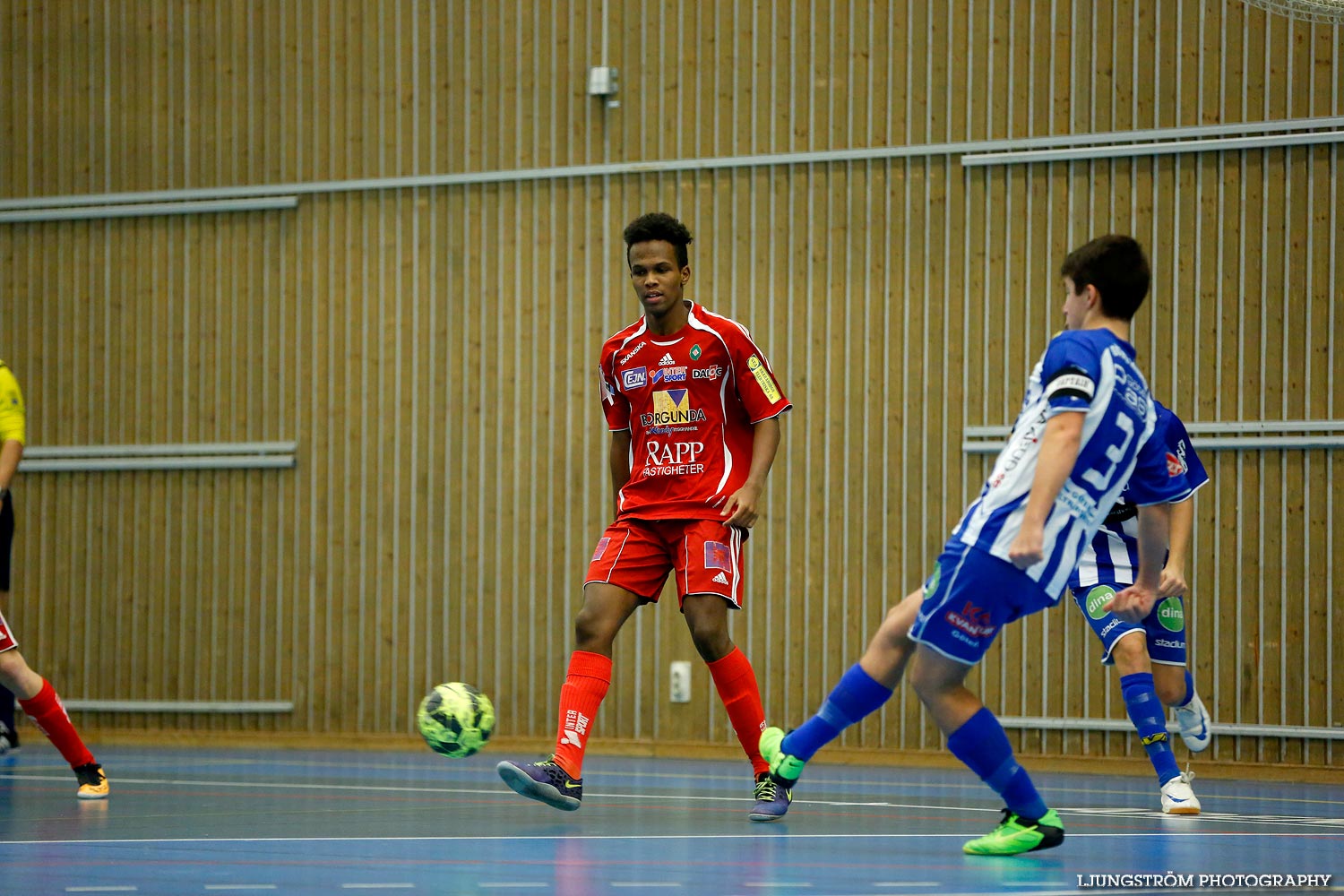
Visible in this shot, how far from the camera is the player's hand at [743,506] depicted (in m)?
6.38

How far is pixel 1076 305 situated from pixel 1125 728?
222 inches

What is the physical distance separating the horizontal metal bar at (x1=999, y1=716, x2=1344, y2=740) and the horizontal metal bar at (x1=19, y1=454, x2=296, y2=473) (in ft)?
17.5

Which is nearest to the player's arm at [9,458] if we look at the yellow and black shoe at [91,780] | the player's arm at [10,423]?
the player's arm at [10,423]

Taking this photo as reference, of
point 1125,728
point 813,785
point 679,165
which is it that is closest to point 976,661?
point 813,785

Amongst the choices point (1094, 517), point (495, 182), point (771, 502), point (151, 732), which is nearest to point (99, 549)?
point (151, 732)

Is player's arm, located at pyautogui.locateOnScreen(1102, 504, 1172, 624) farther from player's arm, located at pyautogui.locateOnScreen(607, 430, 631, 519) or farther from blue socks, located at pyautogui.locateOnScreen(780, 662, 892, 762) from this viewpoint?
player's arm, located at pyautogui.locateOnScreen(607, 430, 631, 519)

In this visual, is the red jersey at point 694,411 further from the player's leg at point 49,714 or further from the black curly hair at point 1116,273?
the player's leg at point 49,714

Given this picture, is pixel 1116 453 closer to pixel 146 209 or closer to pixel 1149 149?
pixel 1149 149

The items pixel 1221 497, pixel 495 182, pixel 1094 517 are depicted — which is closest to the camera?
pixel 1094 517

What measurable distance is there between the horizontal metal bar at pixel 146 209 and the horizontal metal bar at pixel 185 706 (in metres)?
3.48

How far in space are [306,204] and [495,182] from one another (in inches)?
57.0

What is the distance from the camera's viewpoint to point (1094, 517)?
15.5 ft

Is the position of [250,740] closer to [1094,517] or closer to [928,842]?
[928,842]

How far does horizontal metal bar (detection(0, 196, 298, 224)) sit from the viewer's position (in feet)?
39.8
